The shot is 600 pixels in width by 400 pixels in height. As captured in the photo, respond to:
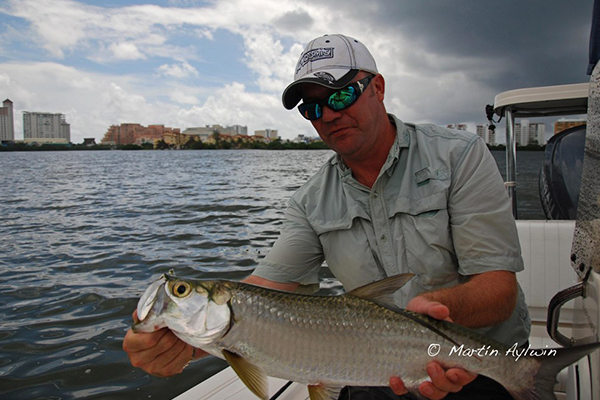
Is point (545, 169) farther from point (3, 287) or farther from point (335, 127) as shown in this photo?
point (3, 287)

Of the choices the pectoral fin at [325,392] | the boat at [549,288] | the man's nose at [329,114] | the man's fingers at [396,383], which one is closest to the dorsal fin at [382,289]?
the man's fingers at [396,383]

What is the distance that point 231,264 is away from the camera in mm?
9977

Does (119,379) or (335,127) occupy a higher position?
(335,127)

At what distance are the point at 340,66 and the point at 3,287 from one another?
8602 mm

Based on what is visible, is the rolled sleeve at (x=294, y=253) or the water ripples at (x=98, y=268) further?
the water ripples at (x=98, y=268)

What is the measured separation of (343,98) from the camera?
2914 millimetres

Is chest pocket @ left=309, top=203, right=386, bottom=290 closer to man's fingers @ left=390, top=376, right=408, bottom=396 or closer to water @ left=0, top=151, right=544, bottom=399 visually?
man's fingers @ left=390, top=376, right=408, bottom=396

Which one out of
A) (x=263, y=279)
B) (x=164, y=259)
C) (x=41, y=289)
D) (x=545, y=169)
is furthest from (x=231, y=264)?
(x=263, y=279)

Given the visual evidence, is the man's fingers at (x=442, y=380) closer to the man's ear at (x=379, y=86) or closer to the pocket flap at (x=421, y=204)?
the pocket flap at (x=421, y=204)

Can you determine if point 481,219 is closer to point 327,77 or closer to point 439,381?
point 439,381

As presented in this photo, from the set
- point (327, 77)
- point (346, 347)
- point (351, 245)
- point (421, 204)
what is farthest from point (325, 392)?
point (327, 77)

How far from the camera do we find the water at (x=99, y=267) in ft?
18.7

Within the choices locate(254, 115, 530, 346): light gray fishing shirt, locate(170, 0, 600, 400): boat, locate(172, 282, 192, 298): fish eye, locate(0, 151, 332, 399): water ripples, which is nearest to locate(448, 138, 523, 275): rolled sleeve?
locate(254, 115, 530, 346): light gray fishing shirt

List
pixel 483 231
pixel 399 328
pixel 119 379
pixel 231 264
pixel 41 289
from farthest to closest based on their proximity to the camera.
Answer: pixel 231 264 < pixel 41 289 < pixel 119 379 < pixel 483 231 < pixel 399 328
